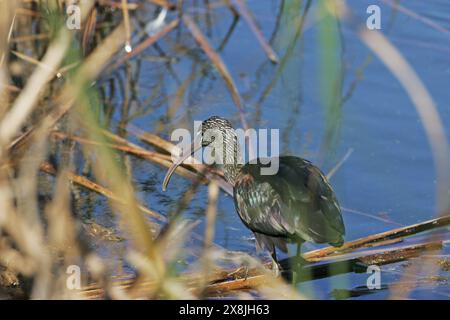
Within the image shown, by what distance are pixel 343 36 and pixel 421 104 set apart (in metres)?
Answer: 4.31

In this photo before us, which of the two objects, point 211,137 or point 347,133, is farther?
point 347,133

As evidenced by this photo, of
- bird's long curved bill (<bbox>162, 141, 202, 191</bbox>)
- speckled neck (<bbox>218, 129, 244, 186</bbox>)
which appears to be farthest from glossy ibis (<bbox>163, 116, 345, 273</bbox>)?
bird's long curved bill (<bbox>162, 141, 202, 191</bbox>)

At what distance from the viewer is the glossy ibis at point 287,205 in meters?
4.30

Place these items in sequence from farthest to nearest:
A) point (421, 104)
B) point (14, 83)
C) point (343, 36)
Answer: point (343, 36)
point (14, 83)
point (421, 104)

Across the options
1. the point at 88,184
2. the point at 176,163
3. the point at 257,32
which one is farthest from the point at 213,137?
the point at 257,32

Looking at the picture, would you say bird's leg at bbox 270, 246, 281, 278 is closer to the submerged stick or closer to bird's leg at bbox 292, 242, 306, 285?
bird's leg at bbox 292, 242, 306, 285

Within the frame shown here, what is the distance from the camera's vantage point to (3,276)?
165 inches

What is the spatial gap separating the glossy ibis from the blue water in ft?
0.83

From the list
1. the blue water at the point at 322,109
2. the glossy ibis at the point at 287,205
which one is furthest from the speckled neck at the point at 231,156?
the blue water at the point at 322,109

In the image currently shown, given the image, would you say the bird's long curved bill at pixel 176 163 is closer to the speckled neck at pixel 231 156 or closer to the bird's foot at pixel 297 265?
the speckled neck at pixel 231 156

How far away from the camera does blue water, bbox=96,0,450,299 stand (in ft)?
17.4

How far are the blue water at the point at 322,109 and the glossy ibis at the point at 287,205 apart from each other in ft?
0.83
